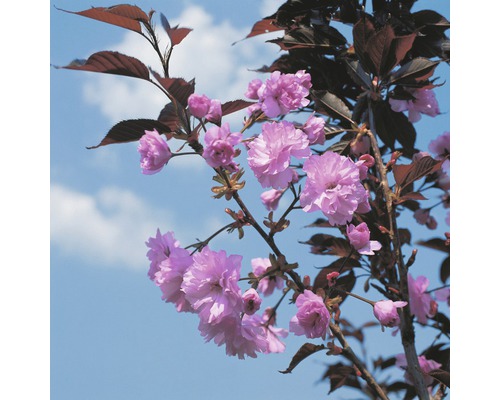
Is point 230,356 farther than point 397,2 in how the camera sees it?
No

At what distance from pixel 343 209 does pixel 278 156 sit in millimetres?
165

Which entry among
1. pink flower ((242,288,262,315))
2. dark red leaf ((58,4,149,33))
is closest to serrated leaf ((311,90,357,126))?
dark red leaf ((58,4,149,33))

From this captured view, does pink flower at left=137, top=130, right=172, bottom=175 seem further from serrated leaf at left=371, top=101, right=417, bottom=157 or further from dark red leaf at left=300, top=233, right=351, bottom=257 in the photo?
serrated leaf at left=371, top=101, right=417, bottom=157


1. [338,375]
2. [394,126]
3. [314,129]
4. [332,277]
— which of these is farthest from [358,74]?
[338,375]

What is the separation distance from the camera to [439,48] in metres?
1.79

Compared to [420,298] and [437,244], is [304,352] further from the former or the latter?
[437,244]

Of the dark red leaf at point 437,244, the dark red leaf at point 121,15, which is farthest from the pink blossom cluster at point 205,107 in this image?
the dark red leaf at point 437,244

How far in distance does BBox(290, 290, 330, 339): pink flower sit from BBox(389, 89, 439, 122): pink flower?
32.4 inches

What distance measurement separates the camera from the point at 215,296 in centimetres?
117

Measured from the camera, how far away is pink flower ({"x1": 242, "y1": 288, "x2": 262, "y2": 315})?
1.18m

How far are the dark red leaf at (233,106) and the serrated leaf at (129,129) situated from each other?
13cm

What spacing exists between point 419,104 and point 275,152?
32.3 inches
